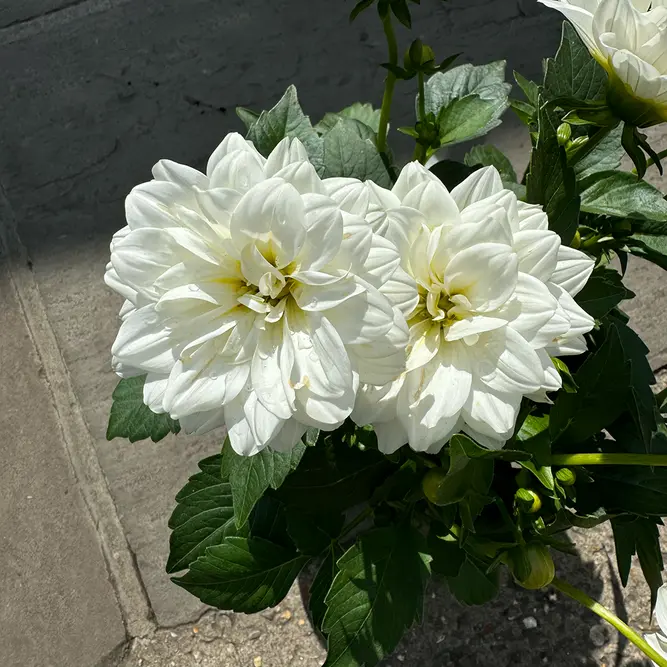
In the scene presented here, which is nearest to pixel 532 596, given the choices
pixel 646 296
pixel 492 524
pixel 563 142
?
pixel 492 524

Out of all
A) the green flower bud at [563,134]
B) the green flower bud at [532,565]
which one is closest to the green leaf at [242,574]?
the green flower bud at [532,565]

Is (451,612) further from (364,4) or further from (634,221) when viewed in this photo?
(364,4)

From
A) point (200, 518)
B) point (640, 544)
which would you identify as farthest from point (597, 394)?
point (200, 518)

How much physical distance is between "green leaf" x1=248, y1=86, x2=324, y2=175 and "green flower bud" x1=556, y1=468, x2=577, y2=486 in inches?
12.6

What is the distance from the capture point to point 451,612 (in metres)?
1.03

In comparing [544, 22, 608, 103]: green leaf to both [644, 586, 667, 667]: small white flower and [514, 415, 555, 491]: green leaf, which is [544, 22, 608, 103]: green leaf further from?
[644, 586, 667, 667]: small white flower

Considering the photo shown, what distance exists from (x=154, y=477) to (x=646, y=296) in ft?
2.88

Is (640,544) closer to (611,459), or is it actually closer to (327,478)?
(611,459)

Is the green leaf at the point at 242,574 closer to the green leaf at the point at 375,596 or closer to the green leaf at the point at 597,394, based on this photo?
the green leaf at the point at 375,596

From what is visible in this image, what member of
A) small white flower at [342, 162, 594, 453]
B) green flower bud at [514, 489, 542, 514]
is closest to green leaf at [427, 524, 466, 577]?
green flower bud at [514, 489, 542, 514]

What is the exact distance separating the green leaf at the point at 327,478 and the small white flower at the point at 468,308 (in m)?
0.25

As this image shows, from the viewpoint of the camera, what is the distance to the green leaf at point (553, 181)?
1.84 feet

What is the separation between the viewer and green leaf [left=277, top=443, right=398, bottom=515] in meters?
0.74

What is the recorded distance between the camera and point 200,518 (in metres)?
0.78
